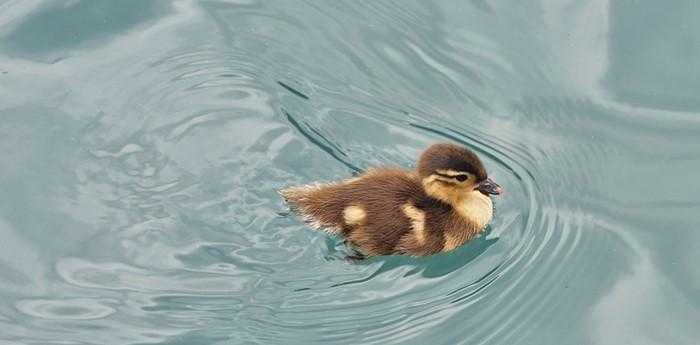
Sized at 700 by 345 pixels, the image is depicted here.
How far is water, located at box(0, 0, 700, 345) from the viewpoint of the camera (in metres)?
4.45

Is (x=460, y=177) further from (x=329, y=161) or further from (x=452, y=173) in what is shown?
(x=329, y=161)

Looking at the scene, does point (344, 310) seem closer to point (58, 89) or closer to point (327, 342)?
point (327, 342)

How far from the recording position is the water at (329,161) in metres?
4.45

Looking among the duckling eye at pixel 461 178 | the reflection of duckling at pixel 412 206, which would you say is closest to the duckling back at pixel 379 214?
the reflection of duckling at pixel 412 206

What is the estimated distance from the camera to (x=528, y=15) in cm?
561

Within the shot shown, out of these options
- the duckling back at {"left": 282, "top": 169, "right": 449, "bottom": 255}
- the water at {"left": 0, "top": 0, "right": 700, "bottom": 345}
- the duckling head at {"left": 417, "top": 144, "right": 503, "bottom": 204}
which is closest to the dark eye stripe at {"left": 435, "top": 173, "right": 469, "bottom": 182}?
the duckling head at {"left": 417, "top": 144, "right": 503, "bottom": 204}

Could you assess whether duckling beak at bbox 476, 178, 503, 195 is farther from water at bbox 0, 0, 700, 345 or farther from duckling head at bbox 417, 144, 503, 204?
water at bbox 0, 0, 700, 345

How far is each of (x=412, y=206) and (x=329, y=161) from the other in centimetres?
52

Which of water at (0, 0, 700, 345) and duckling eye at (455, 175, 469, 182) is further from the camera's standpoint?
duckling eye at (455, 175, 469, 182)

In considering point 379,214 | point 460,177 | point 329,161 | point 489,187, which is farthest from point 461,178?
point 329,161

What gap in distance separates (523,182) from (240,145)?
3.66ft

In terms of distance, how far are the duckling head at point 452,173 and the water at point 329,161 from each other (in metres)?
0.23

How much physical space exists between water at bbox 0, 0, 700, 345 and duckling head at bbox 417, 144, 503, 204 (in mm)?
226

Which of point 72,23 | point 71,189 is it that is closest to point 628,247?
point 71,189
